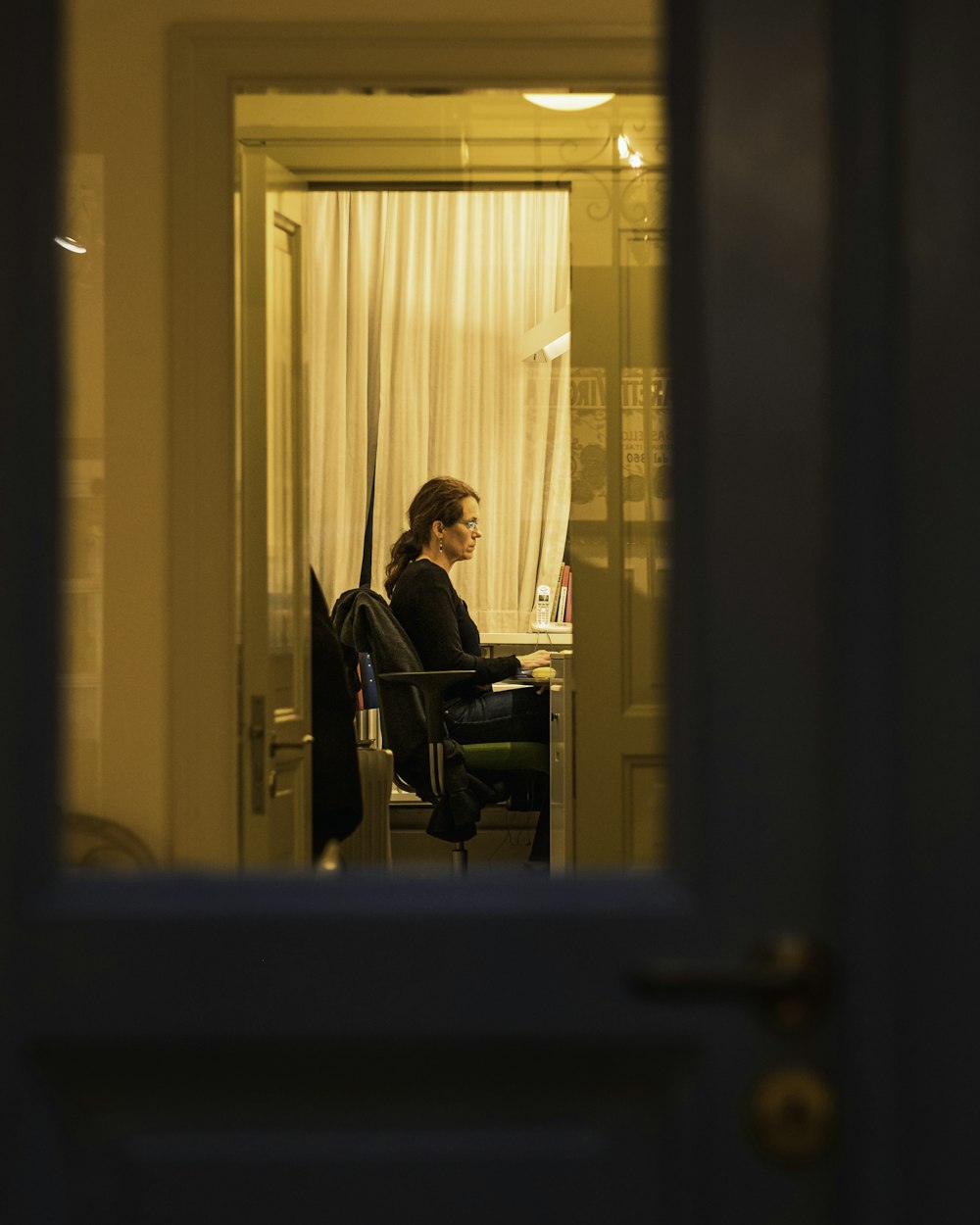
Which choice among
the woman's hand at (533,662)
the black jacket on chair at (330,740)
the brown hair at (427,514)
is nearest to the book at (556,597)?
the woman's hand at (533,662)

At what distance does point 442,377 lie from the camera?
21.4 feet

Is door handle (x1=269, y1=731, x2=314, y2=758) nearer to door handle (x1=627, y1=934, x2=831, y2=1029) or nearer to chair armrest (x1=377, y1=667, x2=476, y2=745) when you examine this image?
chair armrest (x1=377, y1=667, x2=476, y2=745)

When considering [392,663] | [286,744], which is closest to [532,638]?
[392,663]

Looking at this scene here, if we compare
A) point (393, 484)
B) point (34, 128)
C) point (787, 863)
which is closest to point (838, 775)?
point (787, 863)

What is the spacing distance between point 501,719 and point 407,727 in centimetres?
42

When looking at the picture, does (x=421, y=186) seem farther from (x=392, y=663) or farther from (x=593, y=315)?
(x=392, y=663)

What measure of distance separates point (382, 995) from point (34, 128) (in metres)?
0.65

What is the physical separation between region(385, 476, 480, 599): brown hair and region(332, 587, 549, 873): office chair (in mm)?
396

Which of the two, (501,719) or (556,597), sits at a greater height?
(556,597)

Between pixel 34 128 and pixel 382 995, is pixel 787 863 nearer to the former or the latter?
pixel 382 995

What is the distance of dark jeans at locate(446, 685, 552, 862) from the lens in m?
4.66

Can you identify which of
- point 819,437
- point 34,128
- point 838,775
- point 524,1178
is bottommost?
point 524,1178

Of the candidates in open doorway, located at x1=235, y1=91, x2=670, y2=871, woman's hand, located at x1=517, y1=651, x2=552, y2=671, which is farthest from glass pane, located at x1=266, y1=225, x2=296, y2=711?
woman's hand, located at x1=517, y1=651, x2=552, y2=671

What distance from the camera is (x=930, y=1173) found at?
2.87 ft
